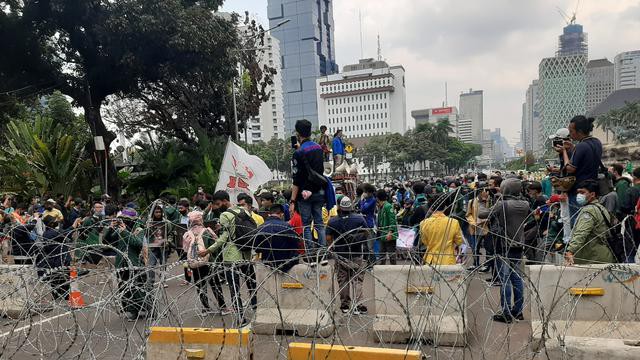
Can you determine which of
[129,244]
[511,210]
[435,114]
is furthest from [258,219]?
[435,114]

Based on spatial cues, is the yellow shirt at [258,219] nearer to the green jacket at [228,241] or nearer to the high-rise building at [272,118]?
the green jacket at [228,241]

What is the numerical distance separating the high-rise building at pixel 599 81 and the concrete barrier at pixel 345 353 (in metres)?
181

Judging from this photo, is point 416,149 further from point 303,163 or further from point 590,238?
point 590,238

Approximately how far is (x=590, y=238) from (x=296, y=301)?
11.0 ft

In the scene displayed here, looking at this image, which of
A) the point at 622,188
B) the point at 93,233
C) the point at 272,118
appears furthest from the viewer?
the point at 272,118

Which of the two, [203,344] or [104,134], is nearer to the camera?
[203,344]

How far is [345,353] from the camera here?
3621 mm

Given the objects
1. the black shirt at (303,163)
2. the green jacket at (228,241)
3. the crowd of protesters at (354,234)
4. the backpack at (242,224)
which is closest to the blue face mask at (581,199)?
the crowd of protesters at (354,234)

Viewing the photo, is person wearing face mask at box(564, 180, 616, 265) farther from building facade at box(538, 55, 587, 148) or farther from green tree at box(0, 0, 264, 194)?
building facade at box(538, 55, 587, 148)

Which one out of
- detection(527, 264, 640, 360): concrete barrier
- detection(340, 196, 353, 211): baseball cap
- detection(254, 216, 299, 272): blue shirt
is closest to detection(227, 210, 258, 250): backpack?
detection(254, 216, 299, 272): blue shirt

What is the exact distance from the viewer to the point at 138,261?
668cm

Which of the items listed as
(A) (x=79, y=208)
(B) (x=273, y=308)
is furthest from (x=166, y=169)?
(B) (x=273, y=308)

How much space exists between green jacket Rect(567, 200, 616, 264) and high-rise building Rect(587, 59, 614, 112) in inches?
7017

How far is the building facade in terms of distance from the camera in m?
142
